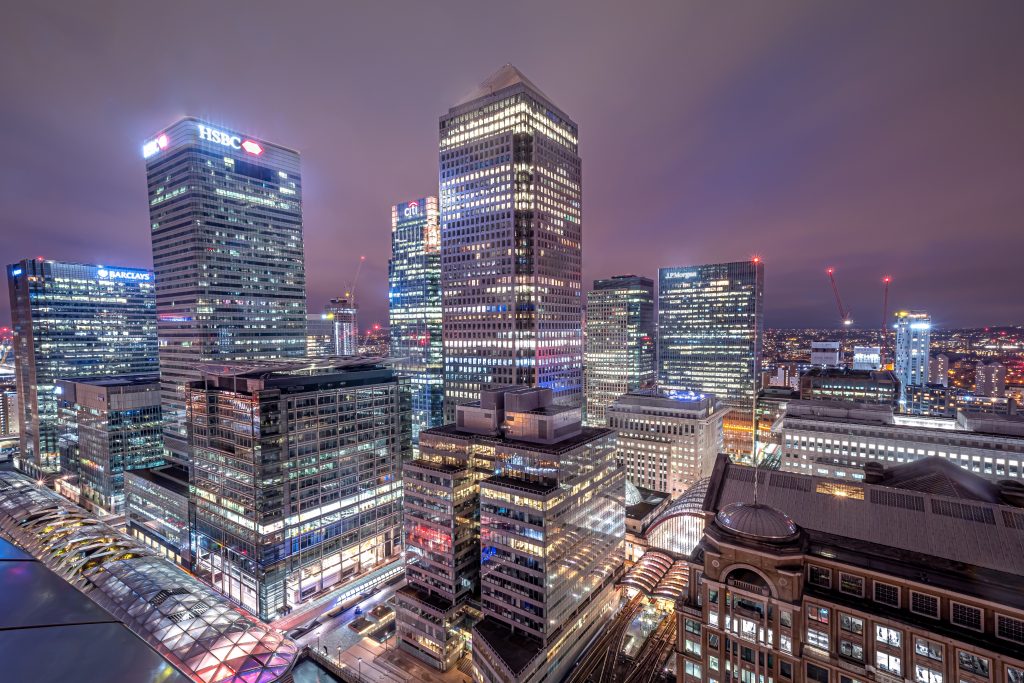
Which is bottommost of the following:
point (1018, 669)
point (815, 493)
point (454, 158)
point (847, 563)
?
point (1018, 669)

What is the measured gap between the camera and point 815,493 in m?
62.4

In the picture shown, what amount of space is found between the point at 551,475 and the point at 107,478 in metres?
164

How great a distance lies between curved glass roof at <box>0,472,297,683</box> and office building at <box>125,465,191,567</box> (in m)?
85.2

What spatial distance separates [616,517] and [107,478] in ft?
563

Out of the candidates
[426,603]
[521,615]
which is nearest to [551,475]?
[521,615]

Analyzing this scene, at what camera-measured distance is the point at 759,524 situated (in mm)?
54469

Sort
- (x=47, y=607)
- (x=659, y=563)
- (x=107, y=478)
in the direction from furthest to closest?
(x=107, y=478), (x=659, y=563), (x=47, y=607)

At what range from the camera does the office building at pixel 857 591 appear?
149 ft

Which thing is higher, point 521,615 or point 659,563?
point 521,615

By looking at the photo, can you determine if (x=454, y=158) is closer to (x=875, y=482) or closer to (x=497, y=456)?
(x=497, y=456)

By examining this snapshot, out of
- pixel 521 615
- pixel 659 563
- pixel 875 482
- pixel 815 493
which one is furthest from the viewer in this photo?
pixel 659 563

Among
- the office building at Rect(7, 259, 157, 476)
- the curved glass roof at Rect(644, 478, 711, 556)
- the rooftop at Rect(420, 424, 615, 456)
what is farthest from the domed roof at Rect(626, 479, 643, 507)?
the office building at Rect(7, 259, 157, 476)

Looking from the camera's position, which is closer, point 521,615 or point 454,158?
point 521,615

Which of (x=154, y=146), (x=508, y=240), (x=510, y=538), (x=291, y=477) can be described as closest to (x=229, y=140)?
(x=154, y=146)
